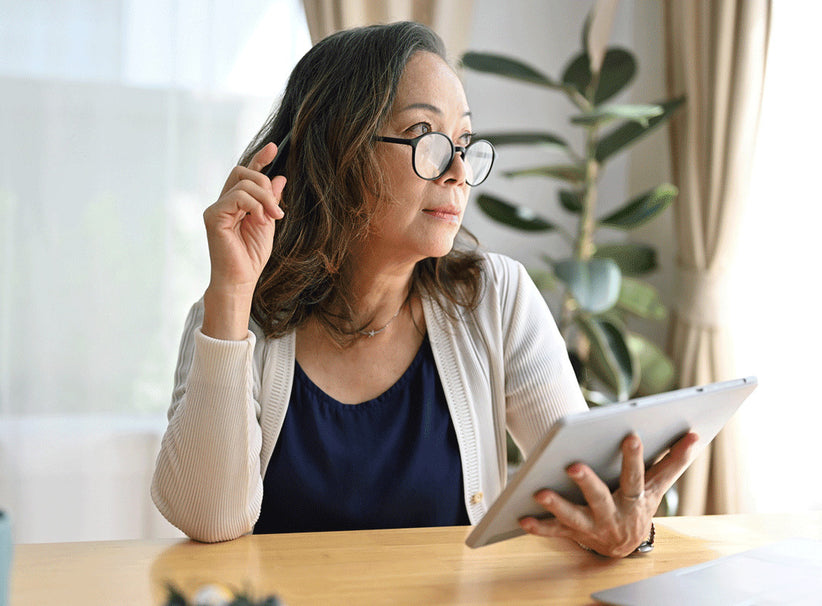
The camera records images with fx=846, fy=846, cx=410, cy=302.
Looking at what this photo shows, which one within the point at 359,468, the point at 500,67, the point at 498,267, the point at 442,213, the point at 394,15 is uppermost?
the point at 394,15

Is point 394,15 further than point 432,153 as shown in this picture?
Yes

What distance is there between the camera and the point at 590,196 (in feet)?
9.07

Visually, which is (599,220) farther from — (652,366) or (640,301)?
(652,366)

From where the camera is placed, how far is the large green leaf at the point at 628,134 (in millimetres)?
2666

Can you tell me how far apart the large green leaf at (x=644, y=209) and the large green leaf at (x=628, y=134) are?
18 centimetres

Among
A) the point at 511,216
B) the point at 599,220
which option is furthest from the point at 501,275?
the point at 599,220

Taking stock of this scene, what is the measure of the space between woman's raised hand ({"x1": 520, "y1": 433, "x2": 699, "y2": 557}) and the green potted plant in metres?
1.43

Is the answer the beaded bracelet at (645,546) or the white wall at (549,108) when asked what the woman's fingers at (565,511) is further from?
the white wall at (549,108)

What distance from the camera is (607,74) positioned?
2746mm

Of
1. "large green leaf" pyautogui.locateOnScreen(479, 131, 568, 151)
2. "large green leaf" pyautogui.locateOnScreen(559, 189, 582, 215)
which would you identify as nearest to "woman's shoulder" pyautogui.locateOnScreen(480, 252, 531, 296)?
"large green leaf" pyautogui.locateOnScreen(479, 131, 568, 151)

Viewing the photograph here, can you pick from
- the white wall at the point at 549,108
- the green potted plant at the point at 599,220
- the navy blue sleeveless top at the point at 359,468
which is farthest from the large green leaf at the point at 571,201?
the navy blue sleeveless top at the point at 359,468

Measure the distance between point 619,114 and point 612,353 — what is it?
728mm

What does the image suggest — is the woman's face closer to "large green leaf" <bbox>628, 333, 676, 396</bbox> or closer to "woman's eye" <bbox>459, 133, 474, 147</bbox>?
"woman's eye" <bbox>459, 133, 474, 147</bbox>

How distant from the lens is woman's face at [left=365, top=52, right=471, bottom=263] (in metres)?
1.41
